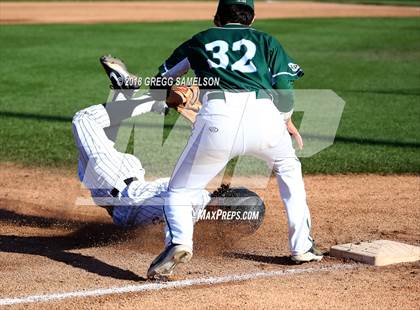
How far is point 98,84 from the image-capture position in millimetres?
15117

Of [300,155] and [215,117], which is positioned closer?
[215,117]

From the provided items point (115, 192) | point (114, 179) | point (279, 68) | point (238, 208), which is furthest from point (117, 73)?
point (279, 68)

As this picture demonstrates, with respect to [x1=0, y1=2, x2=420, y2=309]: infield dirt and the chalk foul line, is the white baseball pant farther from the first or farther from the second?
[x1=0, y1=2, x2=420, y2=309]: infield dirt

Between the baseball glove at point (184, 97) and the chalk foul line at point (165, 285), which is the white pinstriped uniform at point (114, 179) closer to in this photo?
the baseball glove at point (184, 97)

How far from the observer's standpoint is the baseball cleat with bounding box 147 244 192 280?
562 centimetres

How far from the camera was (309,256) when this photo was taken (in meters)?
6.19

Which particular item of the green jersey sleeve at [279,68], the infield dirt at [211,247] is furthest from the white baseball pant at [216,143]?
the infield dirt at [211,247]

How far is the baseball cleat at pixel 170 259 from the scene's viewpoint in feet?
18.4

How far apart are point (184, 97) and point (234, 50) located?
0.93 metres

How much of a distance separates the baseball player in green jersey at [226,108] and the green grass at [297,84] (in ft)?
13.2

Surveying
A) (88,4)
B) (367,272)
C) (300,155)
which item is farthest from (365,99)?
(88,4)

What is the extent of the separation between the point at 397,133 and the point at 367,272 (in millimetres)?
5964

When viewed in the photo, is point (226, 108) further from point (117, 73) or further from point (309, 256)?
point (117, 73)

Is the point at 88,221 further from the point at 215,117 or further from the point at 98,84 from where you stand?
the point at 98,84
